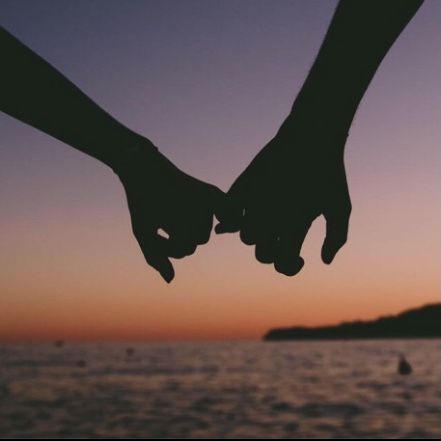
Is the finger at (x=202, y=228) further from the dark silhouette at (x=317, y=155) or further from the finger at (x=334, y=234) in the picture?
the finger at (x=334, y=234)

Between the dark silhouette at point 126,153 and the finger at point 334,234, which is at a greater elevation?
the dark silhouette at point 126,153

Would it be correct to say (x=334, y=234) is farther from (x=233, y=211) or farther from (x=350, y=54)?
(x=350, y=54)

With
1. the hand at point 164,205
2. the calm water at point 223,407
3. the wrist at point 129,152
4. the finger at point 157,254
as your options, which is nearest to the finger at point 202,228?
the hand at point 164,205

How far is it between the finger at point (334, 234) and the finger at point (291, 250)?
99mm

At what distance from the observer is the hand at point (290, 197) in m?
2.46

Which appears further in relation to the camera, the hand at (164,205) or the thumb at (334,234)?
the hand at (164,205)

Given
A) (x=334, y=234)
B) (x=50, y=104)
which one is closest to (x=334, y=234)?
(x=334, y=234)

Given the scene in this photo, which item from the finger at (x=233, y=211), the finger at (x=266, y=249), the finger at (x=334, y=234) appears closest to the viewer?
the finger at (x=334, y=234)

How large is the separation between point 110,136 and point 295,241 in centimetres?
74

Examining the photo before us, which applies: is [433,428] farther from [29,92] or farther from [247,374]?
[247,374]

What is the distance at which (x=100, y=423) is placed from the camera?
2898cm

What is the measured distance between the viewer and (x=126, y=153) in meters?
2.51

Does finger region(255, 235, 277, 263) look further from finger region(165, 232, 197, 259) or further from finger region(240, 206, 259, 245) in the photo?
finger region(165, 232, 197, 259)

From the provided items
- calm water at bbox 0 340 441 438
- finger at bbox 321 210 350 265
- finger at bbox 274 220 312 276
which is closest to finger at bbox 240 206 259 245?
finger at bbox 274 220 312 276
